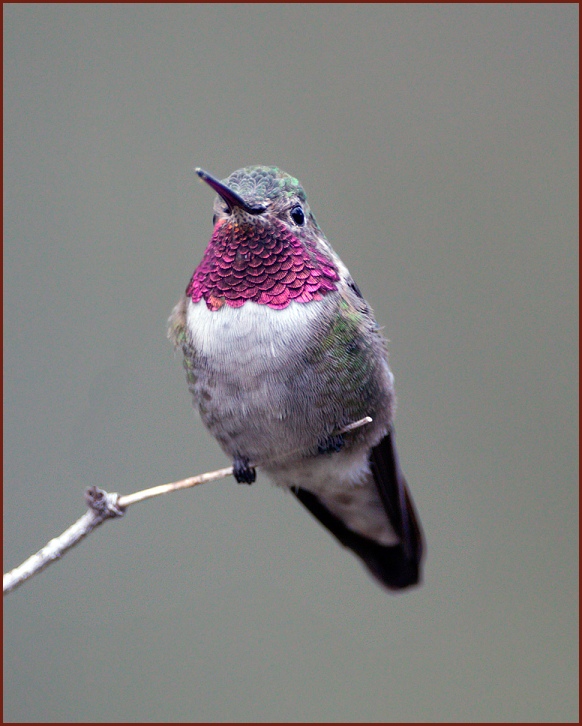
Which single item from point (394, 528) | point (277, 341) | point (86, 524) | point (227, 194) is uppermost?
point (227, 194)

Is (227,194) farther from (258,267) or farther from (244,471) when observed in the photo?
(244,471)

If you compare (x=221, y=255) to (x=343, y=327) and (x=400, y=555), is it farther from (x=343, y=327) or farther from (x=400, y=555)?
(x=400, y=555)

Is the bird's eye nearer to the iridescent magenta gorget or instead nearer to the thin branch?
the iridescent magenta gorget

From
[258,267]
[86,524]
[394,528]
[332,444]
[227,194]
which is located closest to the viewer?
[86,524]

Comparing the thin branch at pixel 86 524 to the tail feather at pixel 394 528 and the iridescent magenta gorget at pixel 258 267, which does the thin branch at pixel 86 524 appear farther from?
the tail feather at pixel 394 528

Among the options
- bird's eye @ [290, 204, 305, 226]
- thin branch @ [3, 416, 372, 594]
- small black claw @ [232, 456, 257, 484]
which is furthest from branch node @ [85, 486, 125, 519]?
bird's eye @ [290, 204, 305, 226]

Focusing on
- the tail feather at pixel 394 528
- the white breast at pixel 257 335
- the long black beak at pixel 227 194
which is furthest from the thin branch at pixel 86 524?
the tail feather at pixel 394 528

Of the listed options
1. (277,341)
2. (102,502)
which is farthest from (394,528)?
(102,502)
